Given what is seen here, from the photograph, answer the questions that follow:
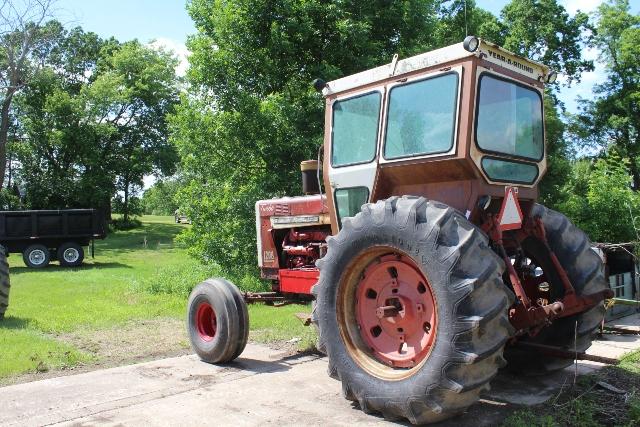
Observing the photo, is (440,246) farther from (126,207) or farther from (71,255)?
(126,207)

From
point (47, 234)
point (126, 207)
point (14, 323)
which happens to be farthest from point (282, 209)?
point (126, 207)

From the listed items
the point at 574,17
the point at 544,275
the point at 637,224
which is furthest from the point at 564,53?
the point at 544,275

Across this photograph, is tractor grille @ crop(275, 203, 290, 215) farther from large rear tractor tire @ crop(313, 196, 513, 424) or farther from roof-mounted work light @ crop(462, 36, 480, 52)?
roof-mounted work light @ crop(462, 36, 480, 52)

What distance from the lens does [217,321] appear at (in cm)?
574

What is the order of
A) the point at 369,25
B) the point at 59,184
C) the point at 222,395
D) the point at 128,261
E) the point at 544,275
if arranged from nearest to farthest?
the point at 222,395 → the point at 544,275 → the point at 369,25 → the point at 128,261 → the point at 59,184

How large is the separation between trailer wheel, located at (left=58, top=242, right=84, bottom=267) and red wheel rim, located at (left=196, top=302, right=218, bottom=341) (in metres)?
13.9

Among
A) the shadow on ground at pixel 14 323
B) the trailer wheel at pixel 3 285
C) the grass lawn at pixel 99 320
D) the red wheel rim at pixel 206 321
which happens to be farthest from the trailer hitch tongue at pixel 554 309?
the trailer wheel at pixel 3 285

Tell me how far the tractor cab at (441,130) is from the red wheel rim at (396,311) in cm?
70

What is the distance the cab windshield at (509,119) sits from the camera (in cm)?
443

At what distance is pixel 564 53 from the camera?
87.5 feet

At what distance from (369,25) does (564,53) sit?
61.7ft

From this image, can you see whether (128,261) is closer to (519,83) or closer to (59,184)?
(59,184)

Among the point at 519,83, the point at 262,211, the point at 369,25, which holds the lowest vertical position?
the point at 262,211

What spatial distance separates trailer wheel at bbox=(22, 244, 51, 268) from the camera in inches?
707
